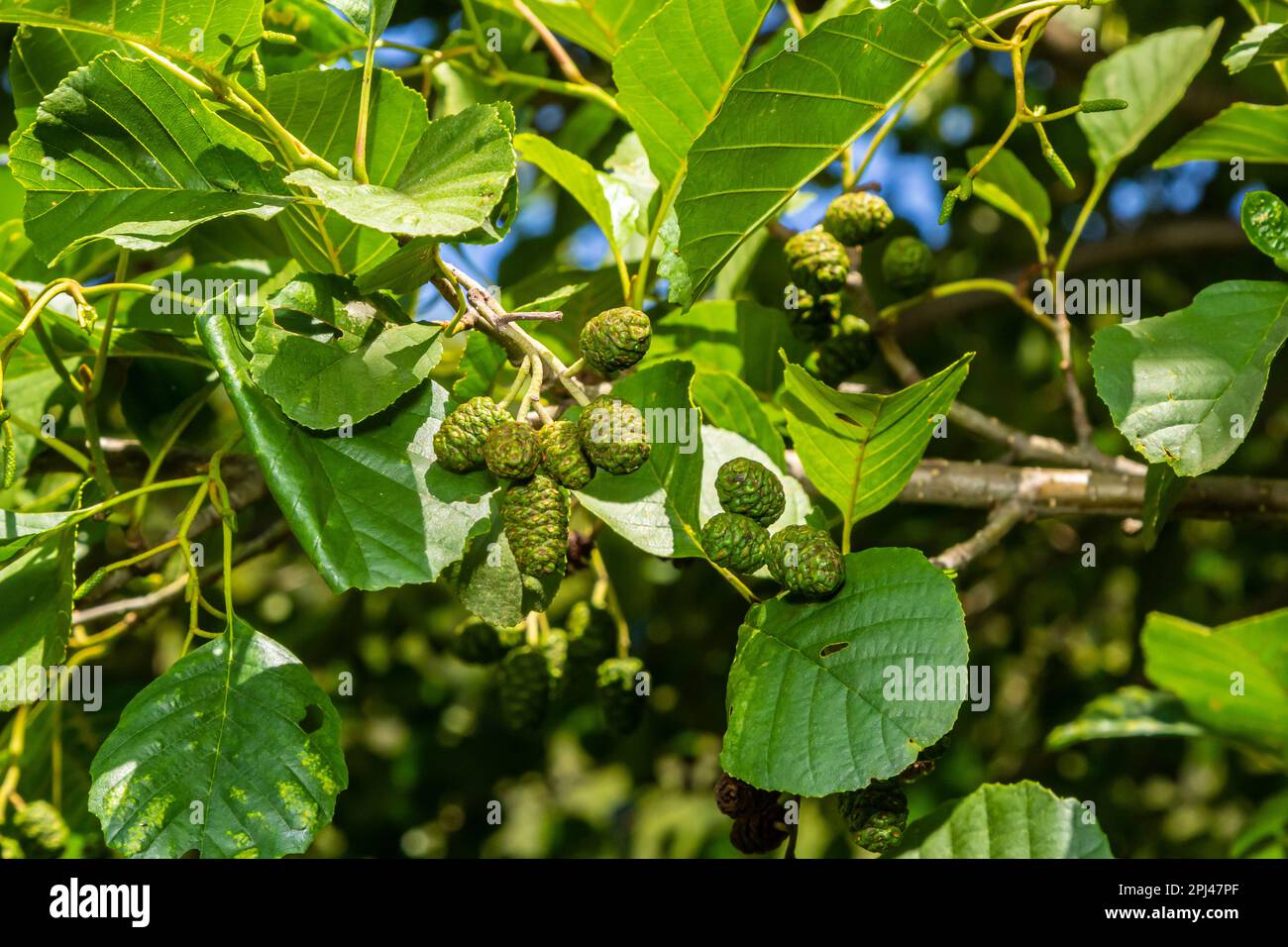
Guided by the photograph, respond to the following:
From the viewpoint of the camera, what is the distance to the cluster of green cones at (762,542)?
121 cm

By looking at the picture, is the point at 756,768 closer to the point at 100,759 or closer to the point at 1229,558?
the point at 100,759

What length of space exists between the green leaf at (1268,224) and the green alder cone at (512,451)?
0.92 m

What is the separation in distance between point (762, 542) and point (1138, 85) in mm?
1230

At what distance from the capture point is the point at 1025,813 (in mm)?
1438

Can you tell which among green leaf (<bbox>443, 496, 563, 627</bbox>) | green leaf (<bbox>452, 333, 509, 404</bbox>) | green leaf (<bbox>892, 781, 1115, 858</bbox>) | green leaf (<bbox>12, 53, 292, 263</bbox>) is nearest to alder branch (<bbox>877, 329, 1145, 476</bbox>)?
green leaf (<bbox>892, 781, 1115, 858</bbox>)

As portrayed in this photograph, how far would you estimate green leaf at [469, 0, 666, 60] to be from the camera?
1624 millimetres

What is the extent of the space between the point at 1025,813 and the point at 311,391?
3.43ft

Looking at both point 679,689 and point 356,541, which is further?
point 679,689

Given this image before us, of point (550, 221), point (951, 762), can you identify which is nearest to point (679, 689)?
point (951, 762)

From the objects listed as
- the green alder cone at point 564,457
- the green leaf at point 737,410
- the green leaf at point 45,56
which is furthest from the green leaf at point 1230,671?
the green leaf at point 45,56

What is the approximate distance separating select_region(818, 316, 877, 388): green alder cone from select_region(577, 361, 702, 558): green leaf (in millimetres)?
515

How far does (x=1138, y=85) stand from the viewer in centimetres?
189

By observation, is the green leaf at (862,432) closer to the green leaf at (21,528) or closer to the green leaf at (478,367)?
the green leaf at (478,367)

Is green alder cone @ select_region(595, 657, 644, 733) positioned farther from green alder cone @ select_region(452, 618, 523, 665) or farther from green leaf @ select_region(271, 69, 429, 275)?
green leaf @ select_region(271, 69, 429, 275)
